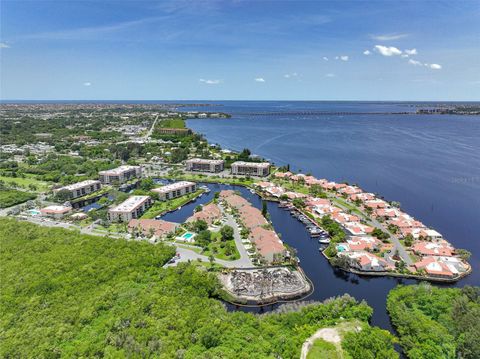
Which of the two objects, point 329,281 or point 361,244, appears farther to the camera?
point 361,244

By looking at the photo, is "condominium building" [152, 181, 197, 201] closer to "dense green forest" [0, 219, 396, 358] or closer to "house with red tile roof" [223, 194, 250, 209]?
"house with red tile roof" [223, 194, 250, 209]

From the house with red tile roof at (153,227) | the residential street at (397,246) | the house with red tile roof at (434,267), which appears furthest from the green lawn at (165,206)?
the house with red tile roof at (434,267)

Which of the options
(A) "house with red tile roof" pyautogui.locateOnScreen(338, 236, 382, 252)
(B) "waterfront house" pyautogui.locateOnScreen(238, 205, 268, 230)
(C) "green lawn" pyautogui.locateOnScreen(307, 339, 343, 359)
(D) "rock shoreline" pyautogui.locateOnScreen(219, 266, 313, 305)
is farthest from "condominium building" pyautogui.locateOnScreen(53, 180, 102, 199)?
(C) "green lawn" pyautogui.locateOnScreen(307, 339, 343, 359)

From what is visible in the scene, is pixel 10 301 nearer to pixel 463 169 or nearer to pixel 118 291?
pixel 118 291

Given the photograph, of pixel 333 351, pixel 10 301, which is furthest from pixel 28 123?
pixel 333 351

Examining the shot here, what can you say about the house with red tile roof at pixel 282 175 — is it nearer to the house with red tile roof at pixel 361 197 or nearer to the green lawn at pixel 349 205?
the green lawn at pixel 349 205

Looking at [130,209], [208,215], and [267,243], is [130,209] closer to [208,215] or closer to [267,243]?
[208,215]

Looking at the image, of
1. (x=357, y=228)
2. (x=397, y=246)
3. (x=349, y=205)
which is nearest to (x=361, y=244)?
(x=397, y=246)
